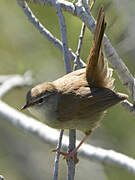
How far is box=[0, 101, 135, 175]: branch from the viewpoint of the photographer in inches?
185

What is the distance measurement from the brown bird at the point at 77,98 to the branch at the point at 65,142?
1.90ft

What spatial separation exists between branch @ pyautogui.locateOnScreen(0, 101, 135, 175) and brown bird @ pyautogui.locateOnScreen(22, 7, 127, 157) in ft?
1.90

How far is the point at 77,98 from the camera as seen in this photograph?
14.1 ft

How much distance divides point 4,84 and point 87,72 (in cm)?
197

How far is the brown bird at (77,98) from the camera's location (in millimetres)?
4176

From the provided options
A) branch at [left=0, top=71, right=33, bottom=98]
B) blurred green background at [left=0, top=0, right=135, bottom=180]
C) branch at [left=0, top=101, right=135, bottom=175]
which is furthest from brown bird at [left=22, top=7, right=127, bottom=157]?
blurred green background at [left=0, top=0, right=135, bottom=180]

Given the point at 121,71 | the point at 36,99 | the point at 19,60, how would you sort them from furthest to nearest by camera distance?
the point at 19,60 < the point at 36,99 < the point at 121,71

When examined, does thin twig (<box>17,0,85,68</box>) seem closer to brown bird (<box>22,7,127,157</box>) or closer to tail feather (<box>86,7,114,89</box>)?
tail feather (<box>86,7,114,89</box>)

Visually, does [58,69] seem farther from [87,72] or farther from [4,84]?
[87,72]

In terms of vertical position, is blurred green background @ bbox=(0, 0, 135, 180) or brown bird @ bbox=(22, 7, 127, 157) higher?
brown bird @ bbox=(22, 7, 127, 157)

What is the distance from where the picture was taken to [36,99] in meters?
4.10

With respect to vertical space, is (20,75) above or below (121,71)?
below

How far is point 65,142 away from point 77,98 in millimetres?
876

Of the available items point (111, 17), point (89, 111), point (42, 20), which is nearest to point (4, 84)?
point (42, 20)
